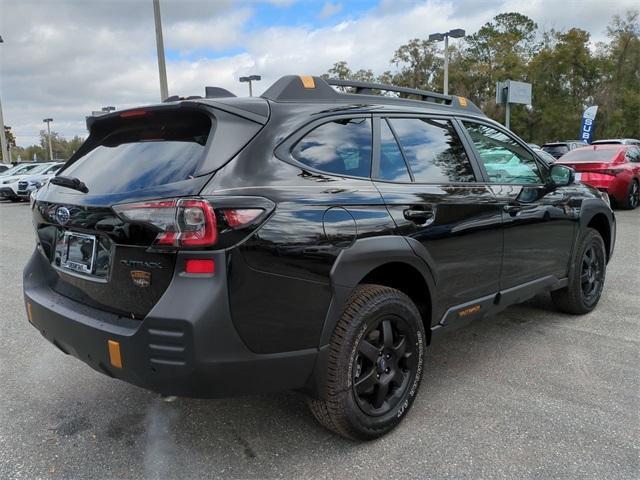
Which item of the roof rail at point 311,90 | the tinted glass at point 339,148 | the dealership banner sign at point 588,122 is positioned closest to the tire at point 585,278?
the roof rail at point 311,90

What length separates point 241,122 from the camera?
7.86ft

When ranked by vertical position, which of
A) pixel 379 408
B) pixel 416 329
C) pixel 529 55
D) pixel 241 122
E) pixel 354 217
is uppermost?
pixel 529 55

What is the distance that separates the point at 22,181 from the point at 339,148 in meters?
20.2

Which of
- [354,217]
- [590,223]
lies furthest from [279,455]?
[590,223]

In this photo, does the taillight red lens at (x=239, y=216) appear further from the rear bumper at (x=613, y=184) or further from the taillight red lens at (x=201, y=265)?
the rear bumper at (x=613, y=184)

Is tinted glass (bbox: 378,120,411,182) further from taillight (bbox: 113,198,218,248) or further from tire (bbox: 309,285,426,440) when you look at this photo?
taillight (bbox: 113,198,218,248)

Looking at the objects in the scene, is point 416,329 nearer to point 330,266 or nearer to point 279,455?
point 330,266

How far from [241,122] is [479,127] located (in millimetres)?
2001

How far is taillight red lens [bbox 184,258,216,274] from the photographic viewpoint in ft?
6.91

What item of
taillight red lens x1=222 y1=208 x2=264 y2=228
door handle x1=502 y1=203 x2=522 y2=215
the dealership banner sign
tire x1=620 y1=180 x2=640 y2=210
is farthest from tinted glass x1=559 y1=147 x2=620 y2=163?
the dealership banner sign

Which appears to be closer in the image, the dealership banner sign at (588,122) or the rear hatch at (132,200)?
the rear hatch at (132,200)

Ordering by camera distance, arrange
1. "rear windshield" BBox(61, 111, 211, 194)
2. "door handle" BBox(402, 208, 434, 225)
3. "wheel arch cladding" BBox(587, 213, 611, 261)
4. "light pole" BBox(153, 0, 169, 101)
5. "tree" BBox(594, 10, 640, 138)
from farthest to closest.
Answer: "tree" BBox(594, 10, 640, 138), "light pole" BBox(153, 0, 169, 101), "wheel arch cladding" BBox(587, 213, 611, 261), "door handle" BBox(402, 208, 434, 225), "rear windshield" BBox(61, 111, 211, 194)

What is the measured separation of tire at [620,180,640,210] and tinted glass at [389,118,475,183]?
10500 millimetres

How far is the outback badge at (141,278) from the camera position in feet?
7.30
